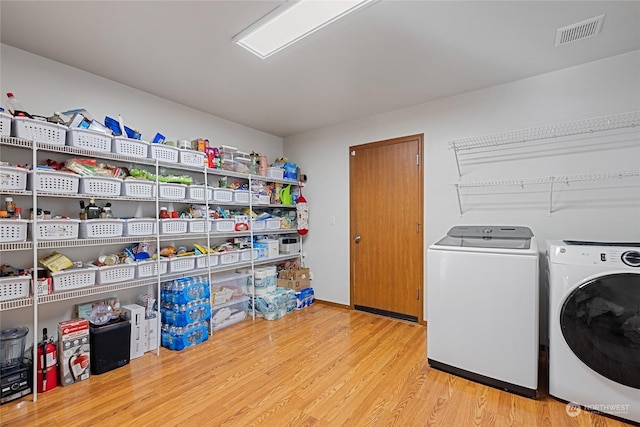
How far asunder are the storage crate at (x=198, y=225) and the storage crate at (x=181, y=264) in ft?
0.89

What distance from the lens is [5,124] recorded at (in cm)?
185

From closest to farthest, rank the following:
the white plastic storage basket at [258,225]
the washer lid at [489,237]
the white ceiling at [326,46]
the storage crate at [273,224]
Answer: the white ceiling at [326,46], the washer lid at [489,237], the white plastic storage basket at [258,225], the storage crate at [273,224]

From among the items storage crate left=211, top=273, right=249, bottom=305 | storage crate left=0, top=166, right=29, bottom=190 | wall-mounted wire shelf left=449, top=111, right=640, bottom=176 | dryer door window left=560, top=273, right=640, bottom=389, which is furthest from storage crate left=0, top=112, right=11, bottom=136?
dryer door window left=560, top=273, right=640, bottom=389

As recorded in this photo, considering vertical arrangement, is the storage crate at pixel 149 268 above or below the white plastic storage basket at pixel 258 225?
below

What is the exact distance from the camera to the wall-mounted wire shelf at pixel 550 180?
222 centimetres

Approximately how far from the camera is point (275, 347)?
8.50 feet

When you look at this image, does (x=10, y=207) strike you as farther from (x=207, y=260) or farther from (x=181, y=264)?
(x=207, y=260)

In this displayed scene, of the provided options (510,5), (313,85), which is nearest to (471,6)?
(510,5)

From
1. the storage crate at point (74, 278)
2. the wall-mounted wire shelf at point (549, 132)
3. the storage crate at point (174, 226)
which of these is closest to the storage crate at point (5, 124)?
the storage crate at point (74, 278)

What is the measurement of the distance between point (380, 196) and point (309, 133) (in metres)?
1.42

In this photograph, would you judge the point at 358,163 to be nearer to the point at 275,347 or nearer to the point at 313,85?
the point at 313,85

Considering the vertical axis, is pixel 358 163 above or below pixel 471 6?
below

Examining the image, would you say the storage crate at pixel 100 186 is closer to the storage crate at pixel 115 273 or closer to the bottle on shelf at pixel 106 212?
the bottle on shelf at pixel 106 212

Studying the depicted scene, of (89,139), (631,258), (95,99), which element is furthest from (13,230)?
(631,258)
